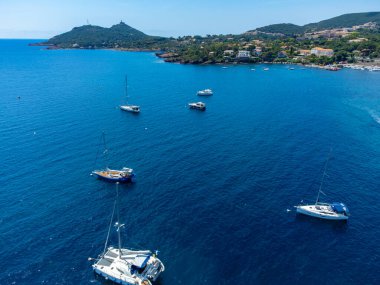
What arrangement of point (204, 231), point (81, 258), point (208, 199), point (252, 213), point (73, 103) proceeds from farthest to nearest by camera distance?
1. point (73, 103)
2. point (208, 199)
3. point (252, 213)
4. point (204, 231)
5. point (81, 258)

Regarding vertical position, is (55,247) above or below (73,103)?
below

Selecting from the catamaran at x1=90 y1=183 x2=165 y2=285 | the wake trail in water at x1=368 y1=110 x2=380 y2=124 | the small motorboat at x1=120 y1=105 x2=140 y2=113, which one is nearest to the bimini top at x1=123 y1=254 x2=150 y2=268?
the catamaran at x1=90 y1=183 x2=165 y2=285

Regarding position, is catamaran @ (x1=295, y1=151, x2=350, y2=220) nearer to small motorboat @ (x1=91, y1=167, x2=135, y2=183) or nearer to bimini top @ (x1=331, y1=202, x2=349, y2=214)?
bimini top @ (x1=331, y1=202, x2=349, y2=214)

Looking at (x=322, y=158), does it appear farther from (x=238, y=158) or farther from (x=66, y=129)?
(x=66, y=129)

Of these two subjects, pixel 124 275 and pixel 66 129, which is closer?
pixel 124 275

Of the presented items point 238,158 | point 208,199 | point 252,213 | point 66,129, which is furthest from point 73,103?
point 252,213

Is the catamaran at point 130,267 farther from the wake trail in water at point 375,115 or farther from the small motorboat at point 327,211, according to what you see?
the wake trail in water at point 375,115

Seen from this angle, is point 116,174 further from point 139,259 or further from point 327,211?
point 327,211
